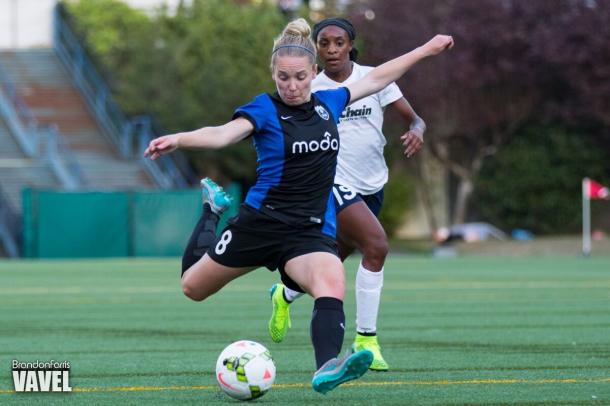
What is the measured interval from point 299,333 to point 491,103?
30.9 metres

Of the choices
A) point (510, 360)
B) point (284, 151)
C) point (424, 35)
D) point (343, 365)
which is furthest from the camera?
point (424, 35)

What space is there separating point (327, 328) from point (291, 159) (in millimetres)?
973

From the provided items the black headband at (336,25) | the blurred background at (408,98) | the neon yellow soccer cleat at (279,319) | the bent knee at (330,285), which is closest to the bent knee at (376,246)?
the neon yellow soccer cleat at (279,319)

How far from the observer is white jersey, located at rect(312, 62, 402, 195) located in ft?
33.3

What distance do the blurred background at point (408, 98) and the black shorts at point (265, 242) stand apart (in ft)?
93.6

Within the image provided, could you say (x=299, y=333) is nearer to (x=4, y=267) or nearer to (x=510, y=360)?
(x=510, y=360)

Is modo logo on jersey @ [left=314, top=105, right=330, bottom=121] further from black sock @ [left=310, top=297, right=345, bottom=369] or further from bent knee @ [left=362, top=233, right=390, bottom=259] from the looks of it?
bent knee @ [left=362, top=233, right=390, bottom=259]

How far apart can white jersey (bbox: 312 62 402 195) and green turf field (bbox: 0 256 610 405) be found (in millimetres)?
1280

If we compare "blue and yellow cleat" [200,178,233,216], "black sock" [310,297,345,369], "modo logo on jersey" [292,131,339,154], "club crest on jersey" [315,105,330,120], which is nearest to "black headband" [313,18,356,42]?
"blue and yellow cleat" [200,178,233,216]

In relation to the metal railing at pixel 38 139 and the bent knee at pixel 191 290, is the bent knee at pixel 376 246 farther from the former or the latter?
the metal railing at pixel 38 139

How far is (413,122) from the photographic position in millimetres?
10062

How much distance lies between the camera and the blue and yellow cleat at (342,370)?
285 inches

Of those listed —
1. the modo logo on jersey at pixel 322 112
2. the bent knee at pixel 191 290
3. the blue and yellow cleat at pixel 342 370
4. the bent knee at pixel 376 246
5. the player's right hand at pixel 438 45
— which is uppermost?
the player's right hand at pixel 438 45

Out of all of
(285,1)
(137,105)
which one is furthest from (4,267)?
(285,1)
